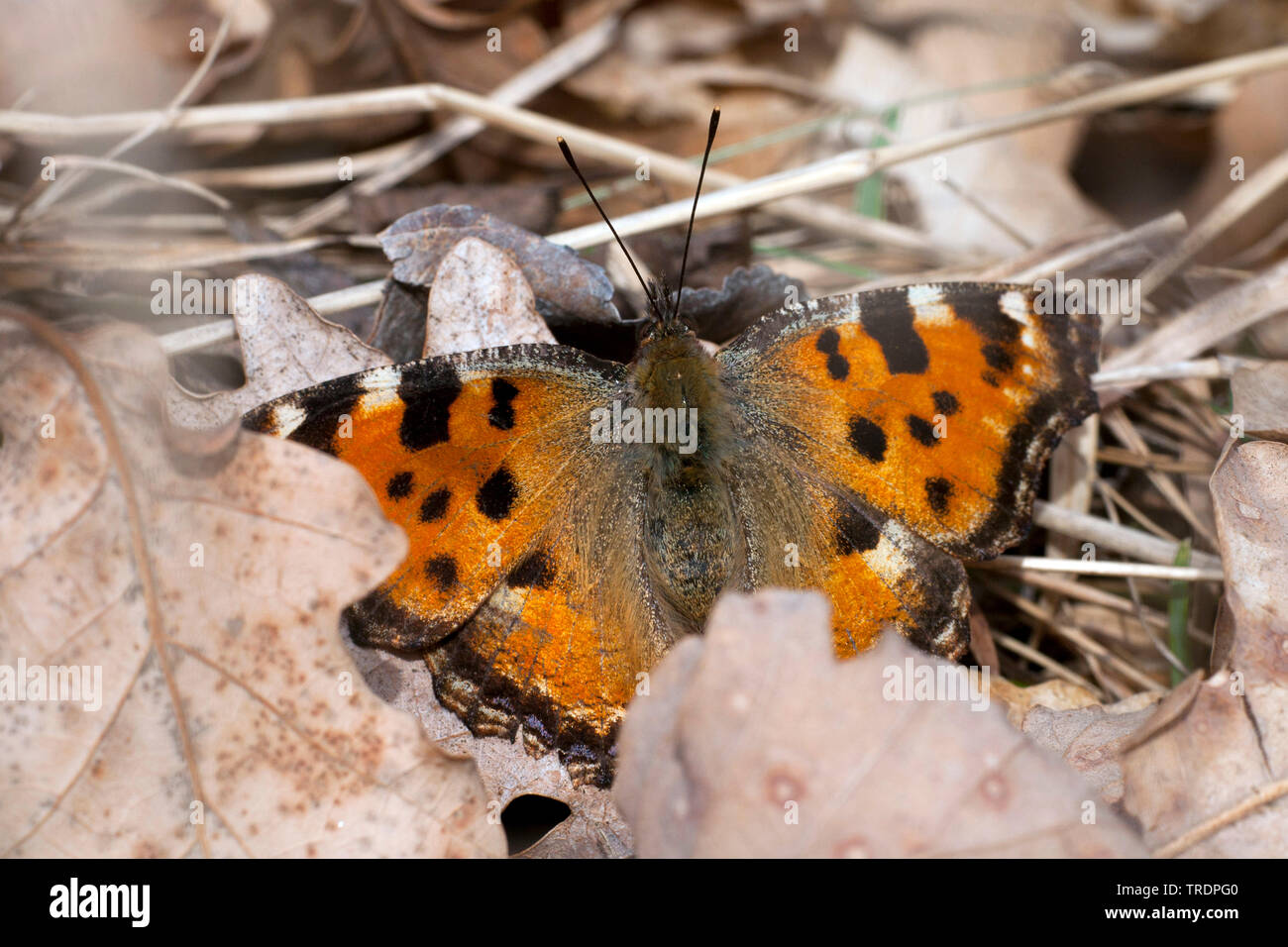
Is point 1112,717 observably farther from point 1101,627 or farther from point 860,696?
point 860,696

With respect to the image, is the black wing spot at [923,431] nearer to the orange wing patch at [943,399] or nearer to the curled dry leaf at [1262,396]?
the orange wing patch at [943,399]

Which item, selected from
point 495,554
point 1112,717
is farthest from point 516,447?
point 1112,717

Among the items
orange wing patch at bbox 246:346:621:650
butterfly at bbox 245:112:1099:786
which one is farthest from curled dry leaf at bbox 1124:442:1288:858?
orange wing patch at bbox 246:346:621:650

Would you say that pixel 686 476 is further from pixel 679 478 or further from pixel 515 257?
pixel 515 257

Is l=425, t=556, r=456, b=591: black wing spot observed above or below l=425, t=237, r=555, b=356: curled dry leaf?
below

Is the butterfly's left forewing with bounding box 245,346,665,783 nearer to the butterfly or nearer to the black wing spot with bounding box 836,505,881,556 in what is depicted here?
the butterfly

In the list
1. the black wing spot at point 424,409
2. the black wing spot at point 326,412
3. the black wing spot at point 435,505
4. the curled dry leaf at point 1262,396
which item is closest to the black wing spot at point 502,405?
the black wing spot at point 424,409
